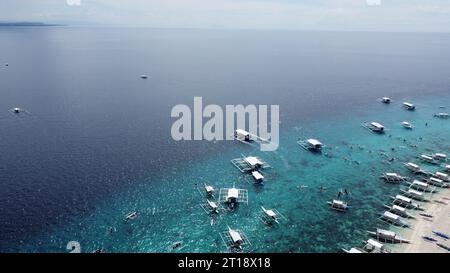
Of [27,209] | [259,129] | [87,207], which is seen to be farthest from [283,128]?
[27,209]

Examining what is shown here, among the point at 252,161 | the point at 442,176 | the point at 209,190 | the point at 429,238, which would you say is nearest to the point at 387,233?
the point at 429,238

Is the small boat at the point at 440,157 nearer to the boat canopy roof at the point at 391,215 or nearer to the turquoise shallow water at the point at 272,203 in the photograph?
the turquoise shallow water at the point at 272,203

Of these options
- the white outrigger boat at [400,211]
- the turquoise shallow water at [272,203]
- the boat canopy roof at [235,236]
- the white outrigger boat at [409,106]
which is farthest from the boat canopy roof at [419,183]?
the white outrigger boat at [409,106]

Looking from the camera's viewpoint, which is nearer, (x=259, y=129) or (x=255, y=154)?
(x=255, y=154)
